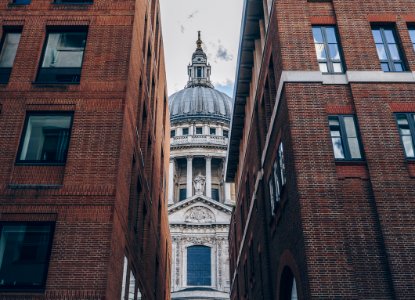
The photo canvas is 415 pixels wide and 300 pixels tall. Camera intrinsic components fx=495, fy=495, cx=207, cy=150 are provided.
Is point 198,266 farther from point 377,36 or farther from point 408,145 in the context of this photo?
point 408,145

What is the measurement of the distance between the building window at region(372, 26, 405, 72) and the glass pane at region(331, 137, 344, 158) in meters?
3.87

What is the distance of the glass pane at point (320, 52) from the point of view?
19.0m

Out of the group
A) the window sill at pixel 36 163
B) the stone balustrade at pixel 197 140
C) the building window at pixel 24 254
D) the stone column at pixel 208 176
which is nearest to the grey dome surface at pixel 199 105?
the stone balustrade at pixel 197 140

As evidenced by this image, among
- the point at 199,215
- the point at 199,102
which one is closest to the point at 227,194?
the point at 199,215

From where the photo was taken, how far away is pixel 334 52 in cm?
1917

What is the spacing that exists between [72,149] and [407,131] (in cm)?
1179

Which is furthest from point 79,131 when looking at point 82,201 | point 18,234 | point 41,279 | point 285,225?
point 285,225

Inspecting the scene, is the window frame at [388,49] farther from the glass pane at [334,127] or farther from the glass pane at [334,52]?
the glass pane at [334,127]

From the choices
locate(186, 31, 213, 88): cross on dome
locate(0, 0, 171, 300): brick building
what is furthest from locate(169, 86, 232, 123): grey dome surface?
locate(0, 0, 171, 300): brick building

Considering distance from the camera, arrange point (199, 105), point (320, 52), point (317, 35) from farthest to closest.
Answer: point (199, 105) < point (317, 35) < point (320, 52)

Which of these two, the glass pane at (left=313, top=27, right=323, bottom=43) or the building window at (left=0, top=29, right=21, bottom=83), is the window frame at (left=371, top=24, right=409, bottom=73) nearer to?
the glass pane at (left=313, top=27, right=323, bottom=43)

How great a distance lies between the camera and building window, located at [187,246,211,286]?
6063 centimetres

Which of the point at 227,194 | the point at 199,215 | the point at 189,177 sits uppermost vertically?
the point at 189,177

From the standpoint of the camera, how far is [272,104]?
69.4ft
